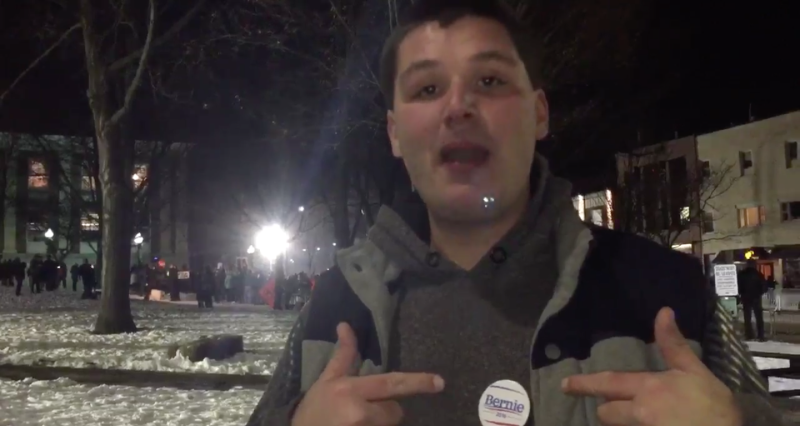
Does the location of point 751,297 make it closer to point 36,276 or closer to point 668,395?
point 668,395

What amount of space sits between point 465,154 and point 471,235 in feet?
0.73

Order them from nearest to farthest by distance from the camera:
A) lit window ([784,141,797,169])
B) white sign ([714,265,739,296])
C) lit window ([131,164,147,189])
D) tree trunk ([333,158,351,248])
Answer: white sign ([714,265,739,296])
tree trunk ([333,158,351,248])
lit window ([131,164,147,189])
lit window ([784,141,797,169])

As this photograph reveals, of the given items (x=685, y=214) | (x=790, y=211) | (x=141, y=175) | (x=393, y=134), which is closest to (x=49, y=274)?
(x=141, y=175)

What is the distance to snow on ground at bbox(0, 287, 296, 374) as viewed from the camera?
1182cm

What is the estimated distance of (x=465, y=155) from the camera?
1.68 m

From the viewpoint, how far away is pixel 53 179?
48906mm

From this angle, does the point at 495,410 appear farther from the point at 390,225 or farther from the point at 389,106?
the point at 389,106

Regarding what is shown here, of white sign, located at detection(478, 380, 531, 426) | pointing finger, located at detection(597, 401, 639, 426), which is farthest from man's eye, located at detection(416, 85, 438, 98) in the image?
pointing finger, located at detection(597, 401, 639, 426)

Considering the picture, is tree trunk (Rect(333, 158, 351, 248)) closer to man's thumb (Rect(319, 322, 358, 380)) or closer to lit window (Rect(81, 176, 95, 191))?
lit window (Rect(81, 176, 95, 191))

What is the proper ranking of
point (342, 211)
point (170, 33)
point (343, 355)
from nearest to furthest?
point (343, 355)
point (170, 33)
point (342, 211)

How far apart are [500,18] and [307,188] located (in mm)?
35876

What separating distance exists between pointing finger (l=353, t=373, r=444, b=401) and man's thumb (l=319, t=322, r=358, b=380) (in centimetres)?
10

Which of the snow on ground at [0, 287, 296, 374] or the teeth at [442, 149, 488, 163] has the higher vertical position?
the teeth at [442, 149, 488, 163]

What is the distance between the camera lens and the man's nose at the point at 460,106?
1649mm
